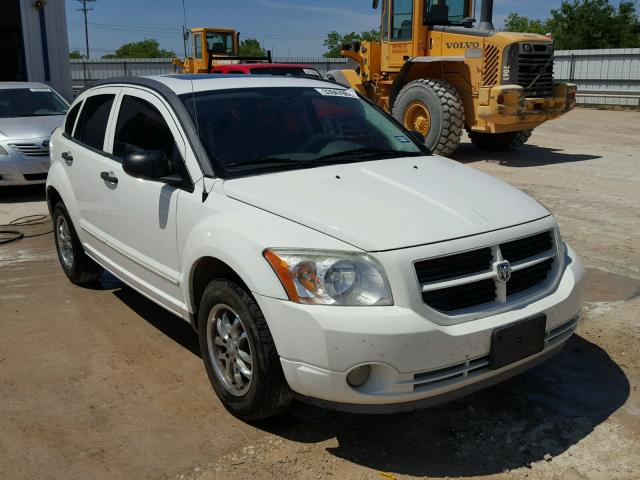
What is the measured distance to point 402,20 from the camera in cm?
1262

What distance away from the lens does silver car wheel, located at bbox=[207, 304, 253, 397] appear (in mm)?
3320

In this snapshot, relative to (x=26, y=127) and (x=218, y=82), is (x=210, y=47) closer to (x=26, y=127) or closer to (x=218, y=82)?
(x=26, y=127)

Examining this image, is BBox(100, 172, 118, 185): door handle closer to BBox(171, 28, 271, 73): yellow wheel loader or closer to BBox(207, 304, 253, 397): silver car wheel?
BBox(207, 304, 253, 397): silver car wheel

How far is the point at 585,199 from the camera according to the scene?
28.9 feet

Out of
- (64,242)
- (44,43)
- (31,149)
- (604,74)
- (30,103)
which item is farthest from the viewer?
(604,74)

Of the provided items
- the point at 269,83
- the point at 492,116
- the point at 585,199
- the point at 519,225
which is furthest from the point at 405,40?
the point at 519,225

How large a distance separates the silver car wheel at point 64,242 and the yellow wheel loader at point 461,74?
7.63 m

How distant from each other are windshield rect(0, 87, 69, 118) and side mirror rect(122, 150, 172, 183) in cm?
726

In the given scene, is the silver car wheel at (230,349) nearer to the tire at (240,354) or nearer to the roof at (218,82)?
the tire at (240,354)

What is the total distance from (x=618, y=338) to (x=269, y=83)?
2.89m

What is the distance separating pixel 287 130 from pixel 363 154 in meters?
0.49

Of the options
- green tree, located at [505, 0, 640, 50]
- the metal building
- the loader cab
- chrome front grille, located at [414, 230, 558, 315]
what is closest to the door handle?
chrome front grille, located at [414, 230, 558, 315]

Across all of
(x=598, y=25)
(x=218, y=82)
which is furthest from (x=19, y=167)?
(x=598, y=25)

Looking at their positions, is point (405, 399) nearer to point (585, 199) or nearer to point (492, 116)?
point (585, 199)
